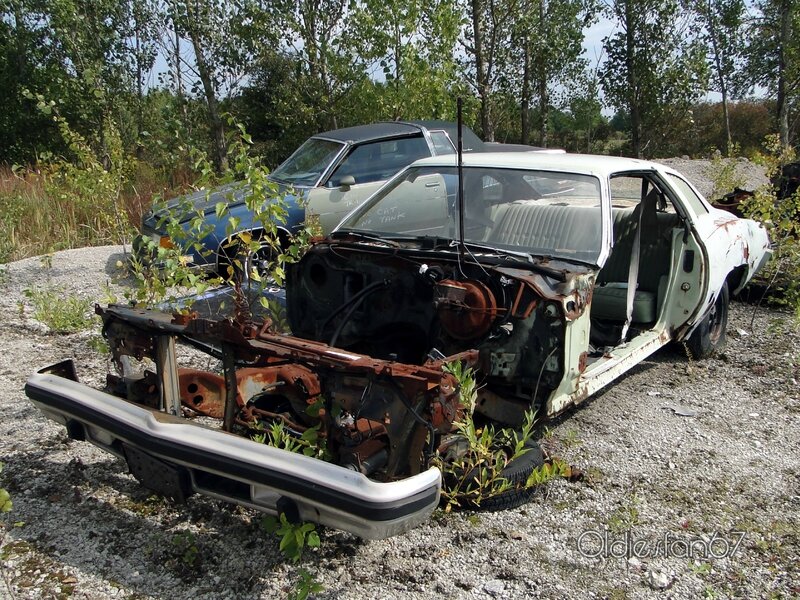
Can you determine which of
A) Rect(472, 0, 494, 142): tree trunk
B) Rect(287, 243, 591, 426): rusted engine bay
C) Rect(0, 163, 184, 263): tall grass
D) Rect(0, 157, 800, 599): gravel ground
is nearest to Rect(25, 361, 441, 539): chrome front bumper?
Rect(0, 157, 800, 599): gravel ground

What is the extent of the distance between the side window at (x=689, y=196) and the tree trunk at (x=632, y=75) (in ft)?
47.4

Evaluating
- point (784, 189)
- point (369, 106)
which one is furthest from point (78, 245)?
point (784, 189)

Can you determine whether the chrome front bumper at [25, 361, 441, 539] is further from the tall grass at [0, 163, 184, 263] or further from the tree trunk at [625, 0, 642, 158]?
the tree trunk at [625, 0, 642, 158]

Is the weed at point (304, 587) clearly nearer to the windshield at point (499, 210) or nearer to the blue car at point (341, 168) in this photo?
the windshield at point (499, 210)

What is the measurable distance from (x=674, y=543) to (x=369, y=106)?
1199cm

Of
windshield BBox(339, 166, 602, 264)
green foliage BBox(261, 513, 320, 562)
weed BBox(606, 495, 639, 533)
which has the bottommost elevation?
weed BBox(606, 495, 639, 533)

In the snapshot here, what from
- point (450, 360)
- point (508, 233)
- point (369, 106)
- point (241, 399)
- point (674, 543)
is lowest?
point (674, 543)

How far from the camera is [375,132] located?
9.09m

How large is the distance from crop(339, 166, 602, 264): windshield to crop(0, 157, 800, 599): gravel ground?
47.5 inches

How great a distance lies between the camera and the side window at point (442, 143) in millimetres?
9414

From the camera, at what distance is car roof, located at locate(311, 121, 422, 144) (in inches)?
350

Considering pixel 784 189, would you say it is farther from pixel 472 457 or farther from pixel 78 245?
pixel 78 245

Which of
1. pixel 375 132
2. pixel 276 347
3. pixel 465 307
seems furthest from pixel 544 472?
pixel 375 132

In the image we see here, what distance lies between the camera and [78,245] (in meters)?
10.7
